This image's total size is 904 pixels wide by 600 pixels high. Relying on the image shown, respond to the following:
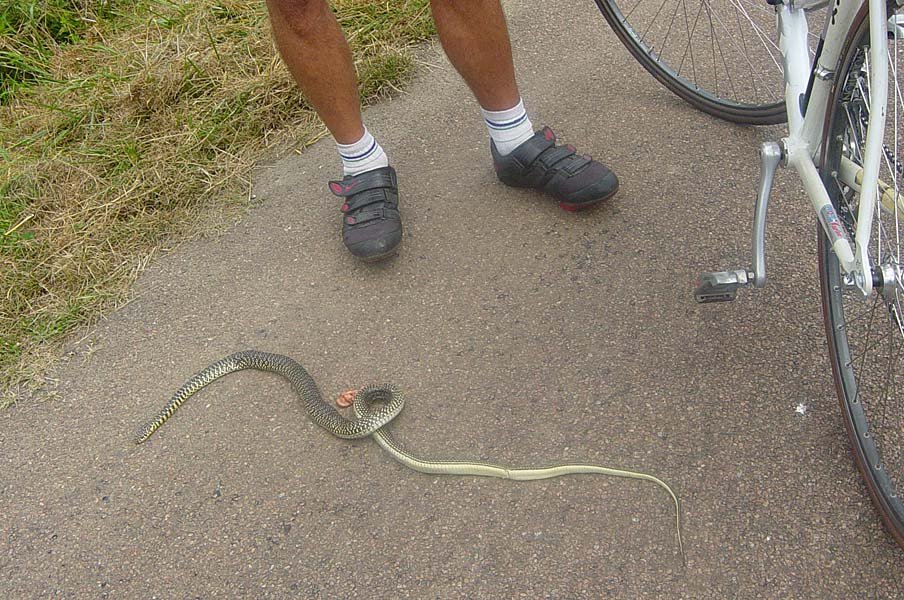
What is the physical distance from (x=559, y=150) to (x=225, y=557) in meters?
2.08

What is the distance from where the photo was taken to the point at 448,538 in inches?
91.0

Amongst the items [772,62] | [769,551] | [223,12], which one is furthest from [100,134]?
[769,551]

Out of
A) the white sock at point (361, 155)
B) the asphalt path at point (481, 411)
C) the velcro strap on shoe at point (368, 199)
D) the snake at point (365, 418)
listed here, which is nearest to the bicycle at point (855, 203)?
the asphalt path at point (481, 411)

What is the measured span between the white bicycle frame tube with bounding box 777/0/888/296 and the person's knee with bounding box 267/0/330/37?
5.51 ft

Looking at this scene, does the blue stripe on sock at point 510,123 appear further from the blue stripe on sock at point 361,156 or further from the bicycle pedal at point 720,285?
the bicycle pedal at point 720,285

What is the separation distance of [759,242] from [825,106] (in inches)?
17.6

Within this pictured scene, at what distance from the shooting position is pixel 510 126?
128 inches

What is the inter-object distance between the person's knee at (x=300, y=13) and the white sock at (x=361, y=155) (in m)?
0.53

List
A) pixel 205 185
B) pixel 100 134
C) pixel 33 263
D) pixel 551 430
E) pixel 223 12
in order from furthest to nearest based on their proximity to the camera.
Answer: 1. pixel 223 12
2. pixel 100 134
3. pixel 205 185
4. pixel 33 263
5. pixel 551 430

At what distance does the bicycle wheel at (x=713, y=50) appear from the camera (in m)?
3.48

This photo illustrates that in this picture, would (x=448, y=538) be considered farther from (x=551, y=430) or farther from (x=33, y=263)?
(x=33, y=263)

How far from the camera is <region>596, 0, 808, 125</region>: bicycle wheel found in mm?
3477

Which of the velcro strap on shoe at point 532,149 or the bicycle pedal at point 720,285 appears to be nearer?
the bicycle pedal at point 720,285

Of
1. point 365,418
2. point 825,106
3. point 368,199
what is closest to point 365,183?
point 368,199
